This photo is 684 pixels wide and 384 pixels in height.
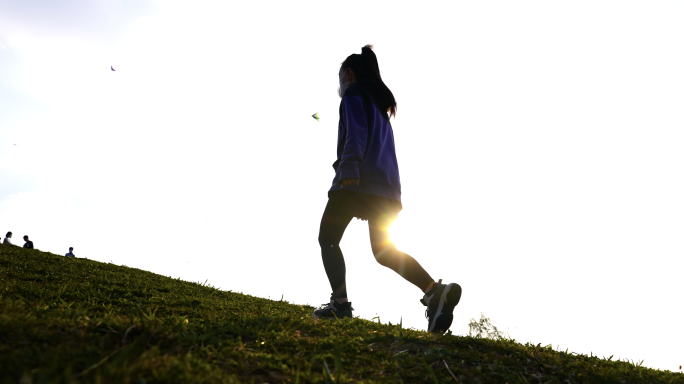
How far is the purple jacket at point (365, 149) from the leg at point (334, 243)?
228 mm

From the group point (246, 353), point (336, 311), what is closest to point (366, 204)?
point (336, 311)

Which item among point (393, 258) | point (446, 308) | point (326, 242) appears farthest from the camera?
point (326, 242)

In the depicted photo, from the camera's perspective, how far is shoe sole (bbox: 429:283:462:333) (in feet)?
11.3

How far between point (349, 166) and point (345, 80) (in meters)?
1.42

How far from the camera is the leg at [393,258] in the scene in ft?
12.1

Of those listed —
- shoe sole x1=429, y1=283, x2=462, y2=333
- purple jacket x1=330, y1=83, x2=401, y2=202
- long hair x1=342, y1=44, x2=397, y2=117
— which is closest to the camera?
shoe sole x1=429, y1=283, x2=462, y2=333

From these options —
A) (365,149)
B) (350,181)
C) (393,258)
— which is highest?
(365,149)

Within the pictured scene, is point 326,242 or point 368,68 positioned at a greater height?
point 368,68

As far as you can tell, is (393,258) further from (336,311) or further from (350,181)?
(350,181)

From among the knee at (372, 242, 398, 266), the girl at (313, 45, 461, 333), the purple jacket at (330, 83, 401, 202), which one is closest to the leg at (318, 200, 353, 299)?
the girl at (313, 45, 461, 333)

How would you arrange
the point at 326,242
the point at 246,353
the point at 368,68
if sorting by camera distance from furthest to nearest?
the point at 368,68
the point at 326,242
the point at 246,353

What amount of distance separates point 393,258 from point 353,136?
1.19 metres

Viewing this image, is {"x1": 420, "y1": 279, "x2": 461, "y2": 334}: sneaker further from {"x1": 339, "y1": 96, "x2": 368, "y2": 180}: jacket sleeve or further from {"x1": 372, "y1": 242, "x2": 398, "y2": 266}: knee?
{"x1": 339, "y1": 96, "x2": 368, "y2": 180}: jacket sleeve

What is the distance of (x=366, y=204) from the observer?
3.81 meters
